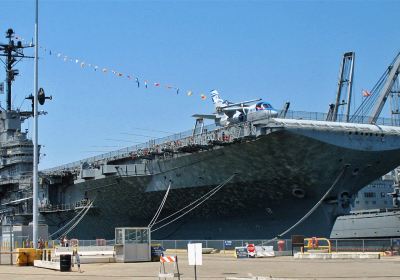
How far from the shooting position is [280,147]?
25375 mm

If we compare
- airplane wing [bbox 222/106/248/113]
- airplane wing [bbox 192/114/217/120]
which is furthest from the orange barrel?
airplane wing [bbox 192/114/217/120]

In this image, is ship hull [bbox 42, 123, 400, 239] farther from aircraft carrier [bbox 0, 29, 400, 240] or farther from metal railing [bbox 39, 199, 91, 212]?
metal railing [bbox 39, 199, 91, 212]

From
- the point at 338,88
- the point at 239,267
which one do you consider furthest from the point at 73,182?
the point at 239,267

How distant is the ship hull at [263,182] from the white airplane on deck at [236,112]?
2.42m

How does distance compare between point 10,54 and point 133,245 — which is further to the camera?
point 10,54

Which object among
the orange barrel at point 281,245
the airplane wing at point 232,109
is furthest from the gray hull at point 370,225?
the orange barrel at point 281,245

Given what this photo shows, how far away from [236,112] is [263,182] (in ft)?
16.5

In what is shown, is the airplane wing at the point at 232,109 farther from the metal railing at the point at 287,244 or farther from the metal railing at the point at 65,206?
the metal railing at the point at 65,206

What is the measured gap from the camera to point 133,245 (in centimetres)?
2062

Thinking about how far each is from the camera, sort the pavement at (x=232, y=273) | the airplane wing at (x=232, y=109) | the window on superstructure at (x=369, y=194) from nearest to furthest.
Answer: the pavement at (x=232, y=273)
the airplane wing at (x=232, y=109)
the window on superstructure at (x=369, y=194)

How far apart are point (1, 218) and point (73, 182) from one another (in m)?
8.90

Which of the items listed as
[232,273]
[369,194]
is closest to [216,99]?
[232,273]

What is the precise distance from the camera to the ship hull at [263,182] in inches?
1011

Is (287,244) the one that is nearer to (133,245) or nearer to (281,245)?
(281,245)
